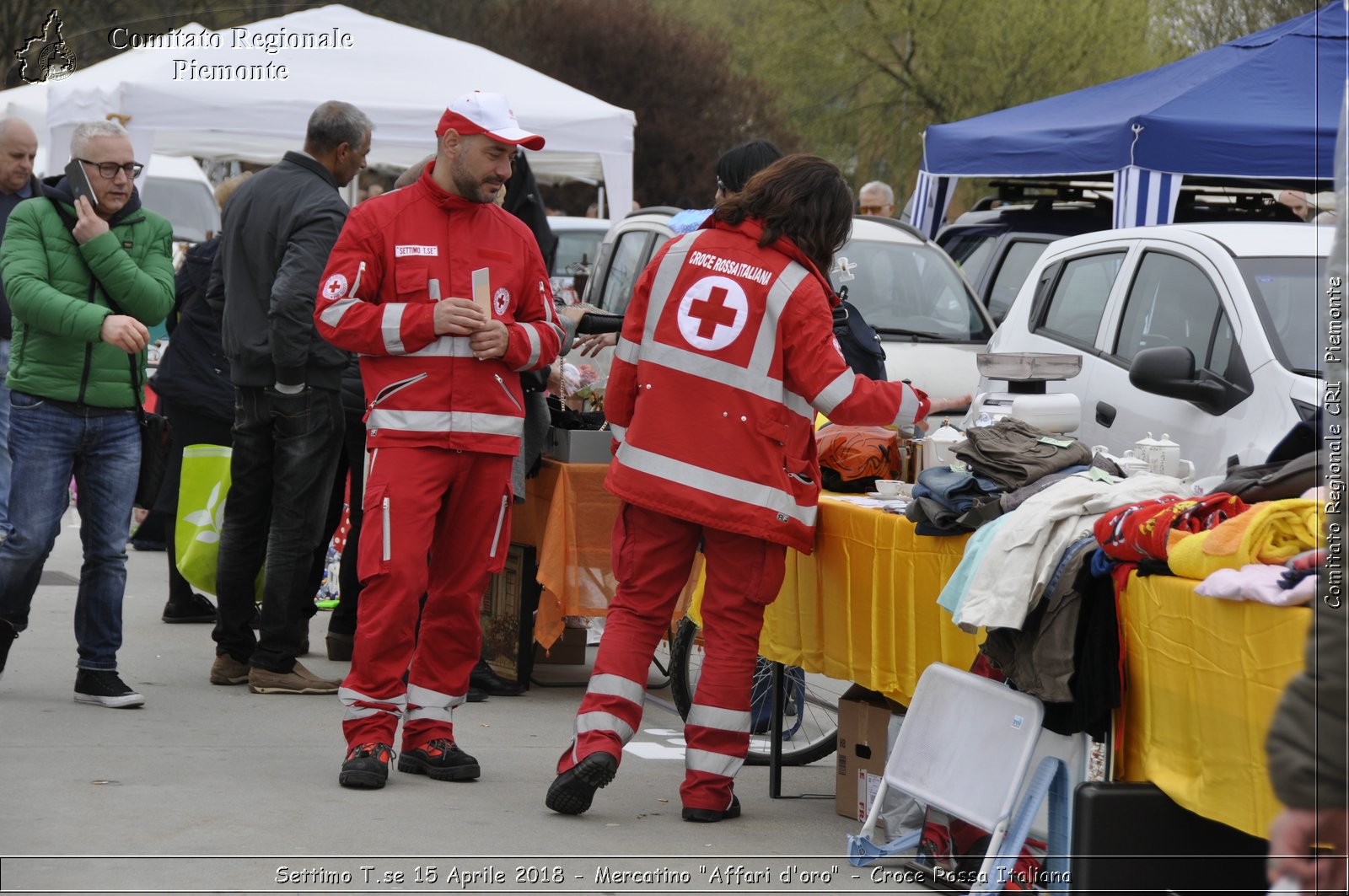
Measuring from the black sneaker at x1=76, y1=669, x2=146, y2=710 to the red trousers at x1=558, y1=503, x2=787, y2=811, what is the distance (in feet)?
7.58

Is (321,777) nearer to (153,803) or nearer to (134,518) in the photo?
(153,803)

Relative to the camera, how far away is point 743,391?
5.17 meters

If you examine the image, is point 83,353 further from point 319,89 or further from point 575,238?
point 575,238

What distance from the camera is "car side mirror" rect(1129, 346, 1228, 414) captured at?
684cm

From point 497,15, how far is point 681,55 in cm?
541

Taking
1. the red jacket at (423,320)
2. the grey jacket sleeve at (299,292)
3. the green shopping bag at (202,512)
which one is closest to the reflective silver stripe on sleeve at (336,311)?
the red jacket at (423,320)

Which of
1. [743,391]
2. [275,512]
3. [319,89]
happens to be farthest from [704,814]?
[319,89]

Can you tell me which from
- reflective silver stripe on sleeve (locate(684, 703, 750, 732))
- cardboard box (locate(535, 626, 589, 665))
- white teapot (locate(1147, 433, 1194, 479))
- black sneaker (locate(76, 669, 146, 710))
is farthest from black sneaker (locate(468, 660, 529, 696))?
white teapot (locate(1147, 433, 1194, 479))

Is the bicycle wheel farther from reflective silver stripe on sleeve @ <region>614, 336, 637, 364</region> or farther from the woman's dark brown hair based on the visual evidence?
the woman's dark brown hair

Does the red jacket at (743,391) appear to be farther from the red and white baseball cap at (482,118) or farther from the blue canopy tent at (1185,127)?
the blue canopy tent at (1185,127)

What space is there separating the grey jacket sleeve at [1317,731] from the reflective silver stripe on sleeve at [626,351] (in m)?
3.20

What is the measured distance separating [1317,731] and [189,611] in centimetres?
749

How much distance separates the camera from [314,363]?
23.1ft

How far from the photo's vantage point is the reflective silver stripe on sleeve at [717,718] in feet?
17.4
